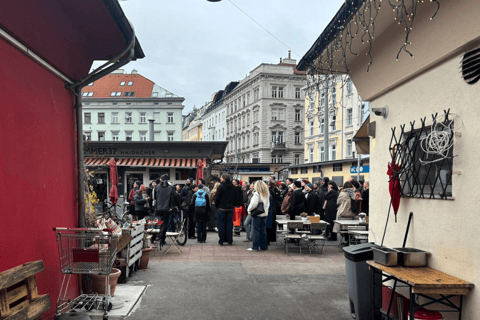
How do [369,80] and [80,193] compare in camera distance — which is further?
[369,80]

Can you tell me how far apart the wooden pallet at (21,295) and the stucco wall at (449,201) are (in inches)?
156

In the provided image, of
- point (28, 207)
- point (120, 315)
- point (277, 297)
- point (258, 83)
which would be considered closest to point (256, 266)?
point (277, 297)

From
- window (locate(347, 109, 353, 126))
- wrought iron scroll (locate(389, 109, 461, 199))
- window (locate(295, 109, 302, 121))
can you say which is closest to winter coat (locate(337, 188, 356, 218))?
wrought iron scroll (locate(389, 109, 461, 199))

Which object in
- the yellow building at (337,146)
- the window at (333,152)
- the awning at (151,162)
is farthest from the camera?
the window at (333,152)

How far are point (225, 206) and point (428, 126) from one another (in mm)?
7181

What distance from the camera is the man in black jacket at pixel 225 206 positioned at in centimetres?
1109

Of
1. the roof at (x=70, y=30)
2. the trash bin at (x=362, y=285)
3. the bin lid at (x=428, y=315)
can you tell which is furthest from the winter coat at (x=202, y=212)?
the bin lid at (x=428, y=315)

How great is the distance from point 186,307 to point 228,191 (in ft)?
18.0

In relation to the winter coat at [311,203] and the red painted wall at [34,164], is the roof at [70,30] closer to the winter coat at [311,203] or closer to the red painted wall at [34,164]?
the red painted wall at [34,164]

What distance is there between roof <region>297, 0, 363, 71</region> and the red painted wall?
3593mm

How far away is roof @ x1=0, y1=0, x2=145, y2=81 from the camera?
12.7 feet

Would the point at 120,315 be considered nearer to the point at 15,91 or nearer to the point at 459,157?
the point at 15,91

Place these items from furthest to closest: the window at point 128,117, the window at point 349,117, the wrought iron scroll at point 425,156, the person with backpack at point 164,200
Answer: the window at point 128,117 < the window at point 349,117 < the person with backpack at point 164,200 < the wrought iron scroll at point 425,156

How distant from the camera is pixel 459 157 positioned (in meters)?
3.94
